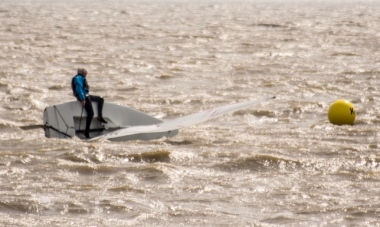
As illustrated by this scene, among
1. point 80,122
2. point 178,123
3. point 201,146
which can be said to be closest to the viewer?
point 201,146

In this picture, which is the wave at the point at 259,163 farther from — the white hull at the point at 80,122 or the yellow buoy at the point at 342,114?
the yellow buoy at the point at 342,114

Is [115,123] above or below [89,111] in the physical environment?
below

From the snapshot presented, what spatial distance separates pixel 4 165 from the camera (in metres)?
12.8

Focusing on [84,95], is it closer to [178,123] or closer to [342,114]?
[178,123]

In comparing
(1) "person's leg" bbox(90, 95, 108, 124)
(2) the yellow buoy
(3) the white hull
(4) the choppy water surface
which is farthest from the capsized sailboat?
(2) the yellow buoy

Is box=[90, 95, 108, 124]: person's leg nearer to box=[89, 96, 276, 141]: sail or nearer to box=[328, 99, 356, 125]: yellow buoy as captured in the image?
box=[89, 96, 276, 141]: sail

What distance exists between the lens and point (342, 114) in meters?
16.4

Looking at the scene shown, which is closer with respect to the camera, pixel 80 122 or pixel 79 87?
pixel 79 87

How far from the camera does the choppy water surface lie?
34.9ft

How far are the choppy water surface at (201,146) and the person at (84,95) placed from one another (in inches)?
20.9

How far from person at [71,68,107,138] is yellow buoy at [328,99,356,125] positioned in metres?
4.71

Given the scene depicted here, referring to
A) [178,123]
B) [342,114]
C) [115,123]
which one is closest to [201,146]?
[178,123]

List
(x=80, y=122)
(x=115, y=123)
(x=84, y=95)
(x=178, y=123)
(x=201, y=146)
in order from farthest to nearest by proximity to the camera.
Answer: (x=115, y=123) → (x=178, y=123) → (x=80, y=122) → (x=84, y=95) → (x=201, y=146)

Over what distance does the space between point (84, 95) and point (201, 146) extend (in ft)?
7.32
